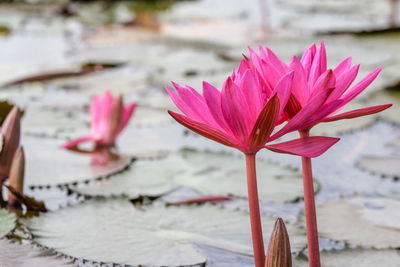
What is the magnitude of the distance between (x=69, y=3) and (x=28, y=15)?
0.56m

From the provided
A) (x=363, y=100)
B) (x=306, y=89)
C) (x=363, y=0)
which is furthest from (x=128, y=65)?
(x=363, y=0)

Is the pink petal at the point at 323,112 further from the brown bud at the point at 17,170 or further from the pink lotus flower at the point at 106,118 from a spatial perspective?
the pink lotus flower at the point at 106,118

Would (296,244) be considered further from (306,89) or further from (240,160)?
(240,160)

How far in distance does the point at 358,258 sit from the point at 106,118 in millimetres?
753

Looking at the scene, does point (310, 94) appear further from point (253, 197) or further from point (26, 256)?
point (26, 256)

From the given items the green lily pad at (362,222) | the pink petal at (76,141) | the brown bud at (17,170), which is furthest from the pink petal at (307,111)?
the pink petal at (76,141)

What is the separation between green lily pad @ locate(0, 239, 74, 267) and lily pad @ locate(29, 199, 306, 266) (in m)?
0.02

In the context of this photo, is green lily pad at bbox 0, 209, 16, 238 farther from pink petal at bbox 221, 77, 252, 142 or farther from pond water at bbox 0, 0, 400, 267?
pink petal at bbox 221, 77, 252, 142

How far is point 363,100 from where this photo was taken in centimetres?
193

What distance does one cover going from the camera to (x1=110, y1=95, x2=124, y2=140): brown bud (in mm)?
1410

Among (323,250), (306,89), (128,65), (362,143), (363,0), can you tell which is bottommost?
(323,250)

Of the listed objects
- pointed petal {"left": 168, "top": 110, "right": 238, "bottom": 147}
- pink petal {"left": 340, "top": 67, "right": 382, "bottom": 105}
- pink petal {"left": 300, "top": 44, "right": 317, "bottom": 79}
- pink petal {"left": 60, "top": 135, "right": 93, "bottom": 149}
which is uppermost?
pink petal {"left": 300, "top": 44, "right": 317, "bottom": 79}

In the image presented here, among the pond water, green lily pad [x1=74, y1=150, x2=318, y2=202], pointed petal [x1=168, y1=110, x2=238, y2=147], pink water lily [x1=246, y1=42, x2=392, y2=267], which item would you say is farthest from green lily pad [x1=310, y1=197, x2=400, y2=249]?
pointed petal [x1=168, y1=110, x2=238, y2=147]

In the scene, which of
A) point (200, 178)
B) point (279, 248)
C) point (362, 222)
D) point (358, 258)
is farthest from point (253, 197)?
point (200, 178)
